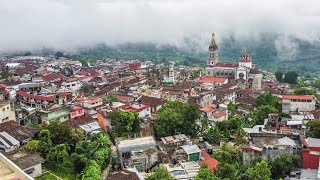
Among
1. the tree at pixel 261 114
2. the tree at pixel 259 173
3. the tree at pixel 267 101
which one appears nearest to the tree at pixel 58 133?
the tree at pixel 259 173

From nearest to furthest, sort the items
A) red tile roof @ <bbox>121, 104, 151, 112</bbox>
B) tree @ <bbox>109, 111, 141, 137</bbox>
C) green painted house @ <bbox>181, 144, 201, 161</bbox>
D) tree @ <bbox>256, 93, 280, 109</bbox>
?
green painted house @ <bbox>181, 144, 201, 161</bbox>
tree @ <bbox>109, 111, 141, 137</bbox>
red tile roof @ <bbox>121, 104, 151, 112</bbox>
tree @ <bbox>256, 93, 280, 109</bbox>

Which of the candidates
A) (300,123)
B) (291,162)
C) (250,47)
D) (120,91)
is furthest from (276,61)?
(291,162)

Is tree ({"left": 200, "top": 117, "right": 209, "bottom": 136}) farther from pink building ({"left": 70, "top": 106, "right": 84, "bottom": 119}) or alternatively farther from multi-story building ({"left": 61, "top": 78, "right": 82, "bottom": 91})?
multi-story building ({"left": 61, "top": 78, "right": 82, "bottom": 91})

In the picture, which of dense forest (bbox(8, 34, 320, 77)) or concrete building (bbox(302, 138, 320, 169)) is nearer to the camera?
concrete building (bbox(302, 138, 320, 169))

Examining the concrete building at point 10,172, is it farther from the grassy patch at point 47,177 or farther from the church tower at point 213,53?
the church tower at point 213,53

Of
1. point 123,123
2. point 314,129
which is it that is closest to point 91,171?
point 123,123

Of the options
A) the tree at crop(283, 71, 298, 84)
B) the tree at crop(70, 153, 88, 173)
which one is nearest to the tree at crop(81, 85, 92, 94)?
the tree at crop(70, 153, 88, 173)

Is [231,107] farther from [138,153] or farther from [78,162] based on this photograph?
[78,162]
